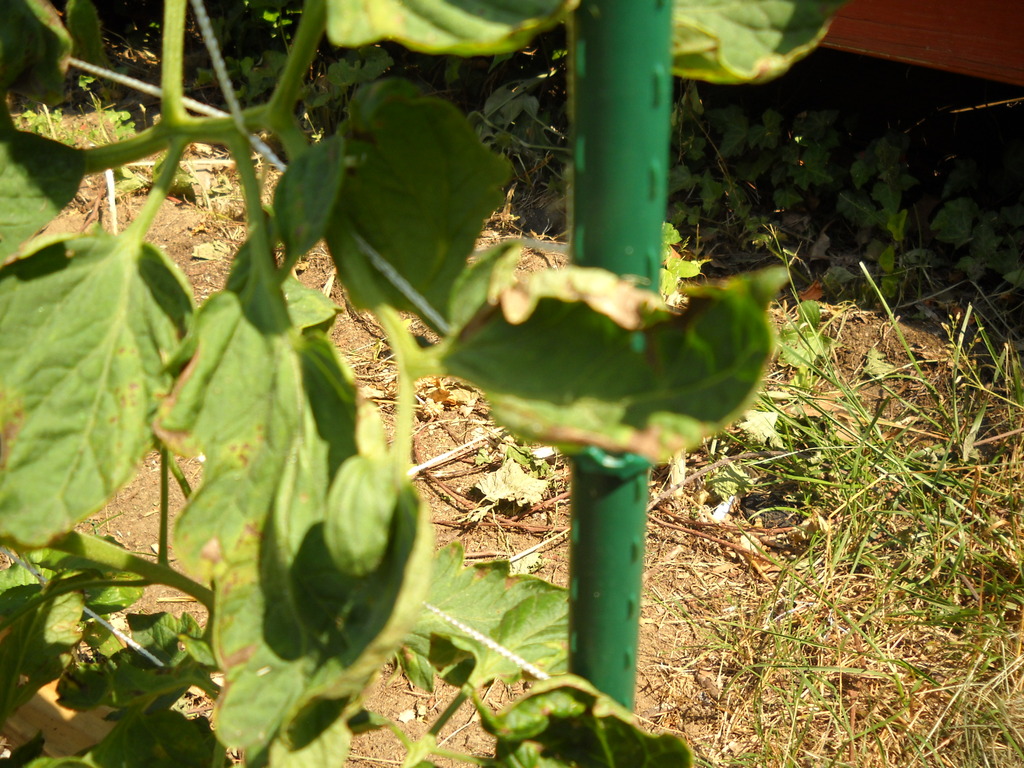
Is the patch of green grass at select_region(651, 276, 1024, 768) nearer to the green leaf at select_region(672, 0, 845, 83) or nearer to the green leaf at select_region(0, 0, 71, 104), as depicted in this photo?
the green leaf at select_region(672, 0, 845, 83)

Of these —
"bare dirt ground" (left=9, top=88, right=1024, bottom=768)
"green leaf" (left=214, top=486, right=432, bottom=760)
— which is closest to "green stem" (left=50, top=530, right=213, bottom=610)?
"green leaf" (left=214, top=486, right=432, bottom=760)

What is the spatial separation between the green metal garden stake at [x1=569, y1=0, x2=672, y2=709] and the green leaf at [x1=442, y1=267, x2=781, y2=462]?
0.02 meters

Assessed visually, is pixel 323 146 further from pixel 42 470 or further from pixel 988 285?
pixel 988 285

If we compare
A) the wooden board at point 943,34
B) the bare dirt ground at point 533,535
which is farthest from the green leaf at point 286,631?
the wooden board at point 943,34

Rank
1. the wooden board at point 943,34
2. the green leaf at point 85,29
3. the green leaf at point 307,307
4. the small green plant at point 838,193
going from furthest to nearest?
Answer: 1. the small green plant at point 838,193
2. the wooden board at point 943,34
3. the green leaf at point 307,307
4. the green leaf at point 85,29

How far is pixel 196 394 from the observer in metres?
0.57

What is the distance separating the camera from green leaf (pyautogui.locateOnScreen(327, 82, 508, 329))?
1.84 feet

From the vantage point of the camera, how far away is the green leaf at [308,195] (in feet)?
1.73

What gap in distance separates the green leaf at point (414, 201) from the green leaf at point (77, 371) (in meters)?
0.17

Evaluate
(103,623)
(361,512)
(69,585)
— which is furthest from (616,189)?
(103,623)

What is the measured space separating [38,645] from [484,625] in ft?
1.71

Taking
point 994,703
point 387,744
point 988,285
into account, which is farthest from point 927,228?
point 387,744

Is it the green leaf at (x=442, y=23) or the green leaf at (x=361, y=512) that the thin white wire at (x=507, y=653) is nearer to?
the green leaf at (x=361, y=512)

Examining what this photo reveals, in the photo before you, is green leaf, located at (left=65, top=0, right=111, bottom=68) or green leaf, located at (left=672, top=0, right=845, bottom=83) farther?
green leaf, located at (left=65, top=0, right=111, bottom=68)
